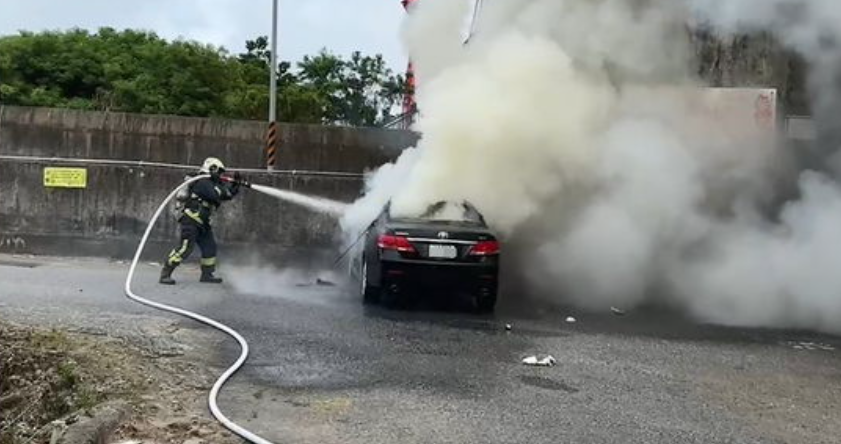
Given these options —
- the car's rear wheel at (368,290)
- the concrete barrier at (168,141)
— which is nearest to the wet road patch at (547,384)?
the car's rear wheel at (368,290)

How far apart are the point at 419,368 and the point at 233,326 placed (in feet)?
7.82

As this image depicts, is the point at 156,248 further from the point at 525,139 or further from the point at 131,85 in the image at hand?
the point at 131,85

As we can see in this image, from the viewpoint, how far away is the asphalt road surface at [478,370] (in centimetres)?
589

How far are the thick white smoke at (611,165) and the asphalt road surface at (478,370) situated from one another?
35.9 inches

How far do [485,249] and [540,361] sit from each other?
8.72 feet

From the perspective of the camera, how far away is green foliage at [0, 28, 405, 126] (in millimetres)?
26875

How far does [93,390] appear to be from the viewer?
6059 mm

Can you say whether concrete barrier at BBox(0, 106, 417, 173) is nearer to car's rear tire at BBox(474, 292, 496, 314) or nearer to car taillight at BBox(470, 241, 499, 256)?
car's rear tire at BBox(474, 292, 496, 314)

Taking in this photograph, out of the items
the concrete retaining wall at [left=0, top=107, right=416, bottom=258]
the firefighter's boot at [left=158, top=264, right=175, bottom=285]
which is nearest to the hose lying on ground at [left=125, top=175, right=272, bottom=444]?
the firefighter's boot at [left=158, top=264, right=175, bottom=285]

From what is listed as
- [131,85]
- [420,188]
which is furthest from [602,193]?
[131,85]

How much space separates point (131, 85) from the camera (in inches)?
1066

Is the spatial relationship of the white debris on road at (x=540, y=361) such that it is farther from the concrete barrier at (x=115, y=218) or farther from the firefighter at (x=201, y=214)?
the concrete barrier at (x=115, y=218)

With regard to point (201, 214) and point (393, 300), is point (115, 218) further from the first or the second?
point (393, 300)

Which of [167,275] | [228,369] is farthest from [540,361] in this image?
[167,275]
